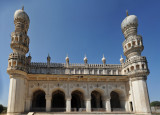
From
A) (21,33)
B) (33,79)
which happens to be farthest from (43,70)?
(21,33)

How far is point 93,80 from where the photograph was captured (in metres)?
24.2

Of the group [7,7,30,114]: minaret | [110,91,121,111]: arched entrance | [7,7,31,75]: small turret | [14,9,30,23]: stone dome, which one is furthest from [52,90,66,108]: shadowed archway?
[14,9,30,23]: stone dome

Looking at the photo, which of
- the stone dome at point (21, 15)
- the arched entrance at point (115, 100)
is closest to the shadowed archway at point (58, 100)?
the arched entrance at point (115, 100)

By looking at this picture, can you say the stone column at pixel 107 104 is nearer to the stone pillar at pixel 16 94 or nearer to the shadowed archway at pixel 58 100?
the shadowed archway at pixel 58 100

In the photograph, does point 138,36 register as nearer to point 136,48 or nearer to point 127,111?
point 136,48

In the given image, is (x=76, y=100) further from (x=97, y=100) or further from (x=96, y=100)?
(x=97, y=100)

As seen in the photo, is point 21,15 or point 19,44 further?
point 21,15

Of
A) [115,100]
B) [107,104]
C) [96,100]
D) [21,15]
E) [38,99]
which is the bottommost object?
[107,104]

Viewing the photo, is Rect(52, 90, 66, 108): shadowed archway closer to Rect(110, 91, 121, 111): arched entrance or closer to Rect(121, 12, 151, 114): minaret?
Rect(110, 91, 121, 111): arched entrance

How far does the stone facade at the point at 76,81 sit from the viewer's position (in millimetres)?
20922

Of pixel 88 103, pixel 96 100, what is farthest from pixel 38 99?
pixel 96 100

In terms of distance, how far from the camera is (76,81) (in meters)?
23.7

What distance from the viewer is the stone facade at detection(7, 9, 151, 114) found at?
20922 millimetres

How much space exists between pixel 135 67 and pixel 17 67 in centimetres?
1793
